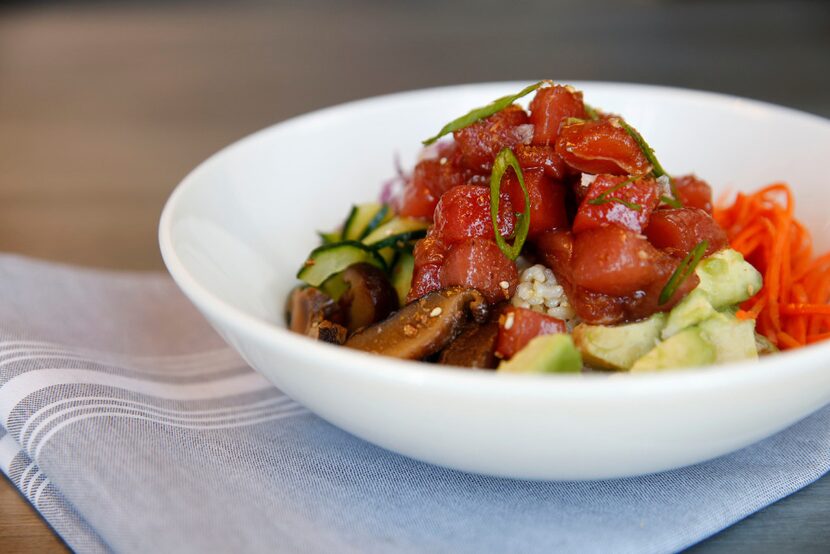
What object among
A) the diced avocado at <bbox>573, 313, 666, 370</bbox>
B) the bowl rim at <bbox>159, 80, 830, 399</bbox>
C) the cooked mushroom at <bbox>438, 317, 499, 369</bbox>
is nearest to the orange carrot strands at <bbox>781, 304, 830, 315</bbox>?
the diced avocado at <bbox>573, 313, 666, 370</bbox>

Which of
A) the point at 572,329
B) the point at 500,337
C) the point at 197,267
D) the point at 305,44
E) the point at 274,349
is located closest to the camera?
the point at 274,349

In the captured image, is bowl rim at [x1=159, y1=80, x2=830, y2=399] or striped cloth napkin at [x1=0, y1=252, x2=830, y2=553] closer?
bowl rim at [x1=159, y1=80, x2=830, y2=399]

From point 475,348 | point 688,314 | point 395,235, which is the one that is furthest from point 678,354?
point 395,235

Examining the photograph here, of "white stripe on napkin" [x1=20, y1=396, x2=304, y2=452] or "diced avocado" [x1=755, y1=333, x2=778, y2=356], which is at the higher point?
"diced avocado" [x1=755, y1=333, x2=778, y2=356]

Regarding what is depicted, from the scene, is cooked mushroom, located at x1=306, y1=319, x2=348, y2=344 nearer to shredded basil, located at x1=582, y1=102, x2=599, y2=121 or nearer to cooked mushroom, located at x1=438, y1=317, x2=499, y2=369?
cooked mushroom, located at x1=438, y1=317, x2=499, y2=369

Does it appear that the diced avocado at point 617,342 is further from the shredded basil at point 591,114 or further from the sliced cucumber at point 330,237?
the sliced cucumber at point 330,237

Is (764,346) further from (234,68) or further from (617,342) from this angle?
(234,68)

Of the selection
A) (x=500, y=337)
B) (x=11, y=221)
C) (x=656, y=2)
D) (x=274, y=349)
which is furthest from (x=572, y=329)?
(x=656, y=2)

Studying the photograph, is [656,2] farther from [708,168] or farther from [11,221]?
[11,221]
